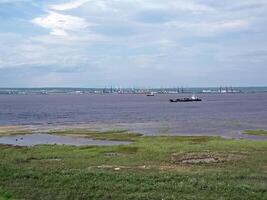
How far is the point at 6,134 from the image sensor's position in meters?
68.2

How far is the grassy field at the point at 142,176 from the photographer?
20484 mm

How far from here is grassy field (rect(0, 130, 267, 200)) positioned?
20.5 meters

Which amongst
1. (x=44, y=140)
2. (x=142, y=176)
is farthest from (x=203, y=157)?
(x=44, y=140)

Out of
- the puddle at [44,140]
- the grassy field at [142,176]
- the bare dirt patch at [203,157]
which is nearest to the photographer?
the grassy field at [142,176]

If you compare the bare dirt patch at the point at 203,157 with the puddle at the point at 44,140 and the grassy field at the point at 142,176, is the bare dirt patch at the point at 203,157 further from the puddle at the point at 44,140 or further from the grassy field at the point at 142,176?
the puddle at the point at 44,140

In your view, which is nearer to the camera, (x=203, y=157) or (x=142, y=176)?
(x=142, y=176)

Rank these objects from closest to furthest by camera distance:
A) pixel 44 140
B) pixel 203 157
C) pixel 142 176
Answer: pixel 142 176 → pixel 203 157 → pixel 44 140

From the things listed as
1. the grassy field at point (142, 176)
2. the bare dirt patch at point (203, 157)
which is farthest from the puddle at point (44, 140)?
the bare dirt patch at point (203, 157)

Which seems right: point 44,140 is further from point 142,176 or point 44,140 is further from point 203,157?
point 142,176

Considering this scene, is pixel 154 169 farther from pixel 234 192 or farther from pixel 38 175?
pixel 234 192

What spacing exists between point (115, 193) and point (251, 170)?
12.0 meters

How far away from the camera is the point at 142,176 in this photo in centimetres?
2491

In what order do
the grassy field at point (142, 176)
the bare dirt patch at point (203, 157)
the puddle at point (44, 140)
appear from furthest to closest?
the puddle at point (44, 140) → the bare dirt patch at point (203, 157) → the grassy field at point (142, 176)

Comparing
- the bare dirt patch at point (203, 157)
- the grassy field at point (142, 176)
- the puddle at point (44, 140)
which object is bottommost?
the puddle at point (44, 140)
